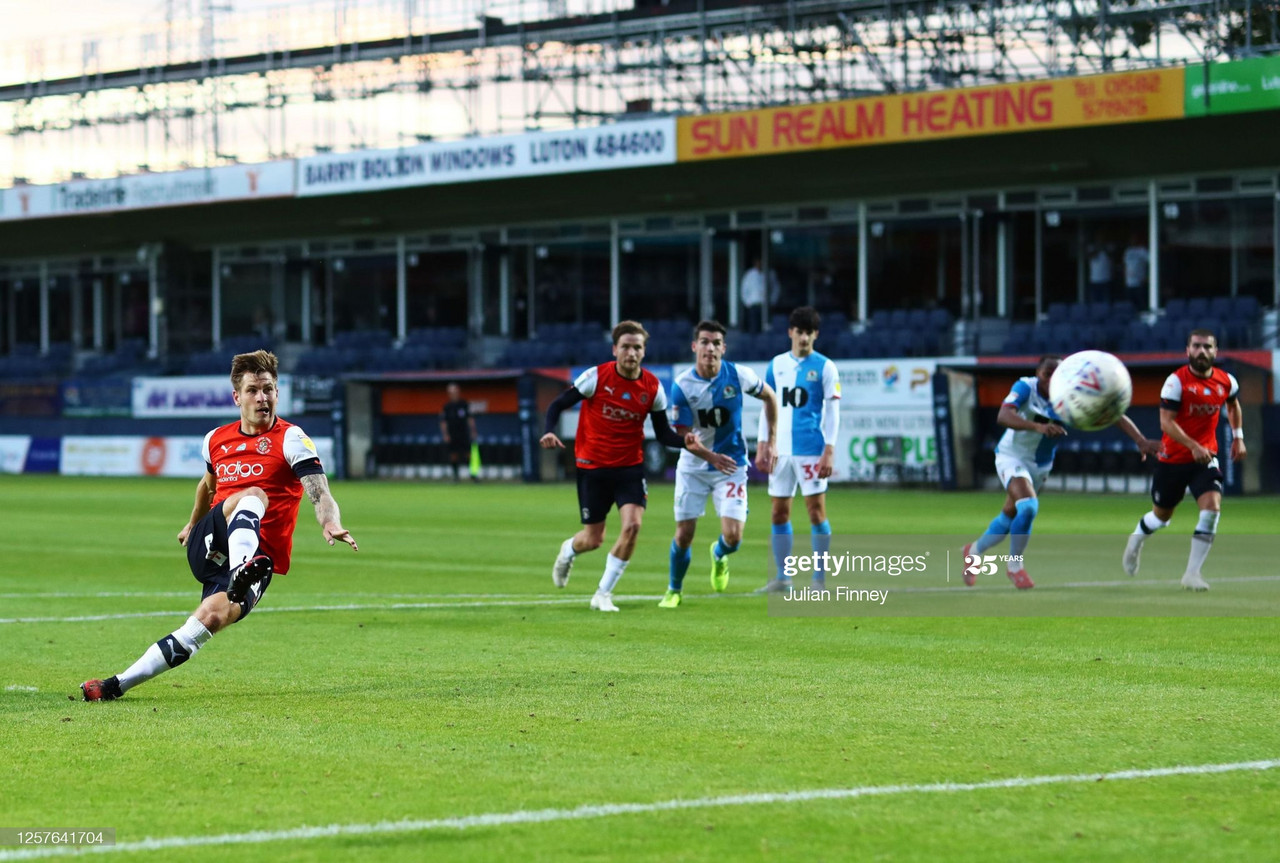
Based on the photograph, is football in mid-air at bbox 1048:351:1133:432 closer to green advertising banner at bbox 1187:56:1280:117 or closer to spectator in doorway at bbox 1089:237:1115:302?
green advertising banner at bbox 1187:56:1280:117

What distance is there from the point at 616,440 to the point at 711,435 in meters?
1.06

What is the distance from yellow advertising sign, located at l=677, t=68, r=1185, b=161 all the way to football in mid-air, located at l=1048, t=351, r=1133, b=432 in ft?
86.2

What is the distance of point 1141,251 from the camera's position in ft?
129

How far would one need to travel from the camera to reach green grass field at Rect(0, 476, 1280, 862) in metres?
5.71

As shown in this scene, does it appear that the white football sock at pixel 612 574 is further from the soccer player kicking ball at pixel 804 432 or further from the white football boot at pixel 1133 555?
the white football boot at pixel 1133 555

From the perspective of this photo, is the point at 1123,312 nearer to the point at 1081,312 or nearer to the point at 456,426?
the point at 1081,312

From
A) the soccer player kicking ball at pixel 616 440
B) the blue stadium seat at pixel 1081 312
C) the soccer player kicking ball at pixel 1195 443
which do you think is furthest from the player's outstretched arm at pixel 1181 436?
the blue stadium seat at pixel 1081 312

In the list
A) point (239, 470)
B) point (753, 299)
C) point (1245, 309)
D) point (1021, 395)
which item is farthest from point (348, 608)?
point (753, 299)

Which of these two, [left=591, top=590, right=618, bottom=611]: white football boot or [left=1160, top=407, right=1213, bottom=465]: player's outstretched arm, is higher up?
[left=1160, top=407, right=1213, bottom=465]: player's outstretched arm

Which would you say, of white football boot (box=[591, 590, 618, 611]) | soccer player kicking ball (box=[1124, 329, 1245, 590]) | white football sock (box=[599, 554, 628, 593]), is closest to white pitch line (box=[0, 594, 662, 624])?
white football boot (box=[591, 590, 618, 611])

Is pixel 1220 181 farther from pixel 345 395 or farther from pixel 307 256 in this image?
pixel 307 256

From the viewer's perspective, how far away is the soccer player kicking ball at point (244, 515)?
8633mm

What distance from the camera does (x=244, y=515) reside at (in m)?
8.70

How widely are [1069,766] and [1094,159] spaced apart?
33.3 m
